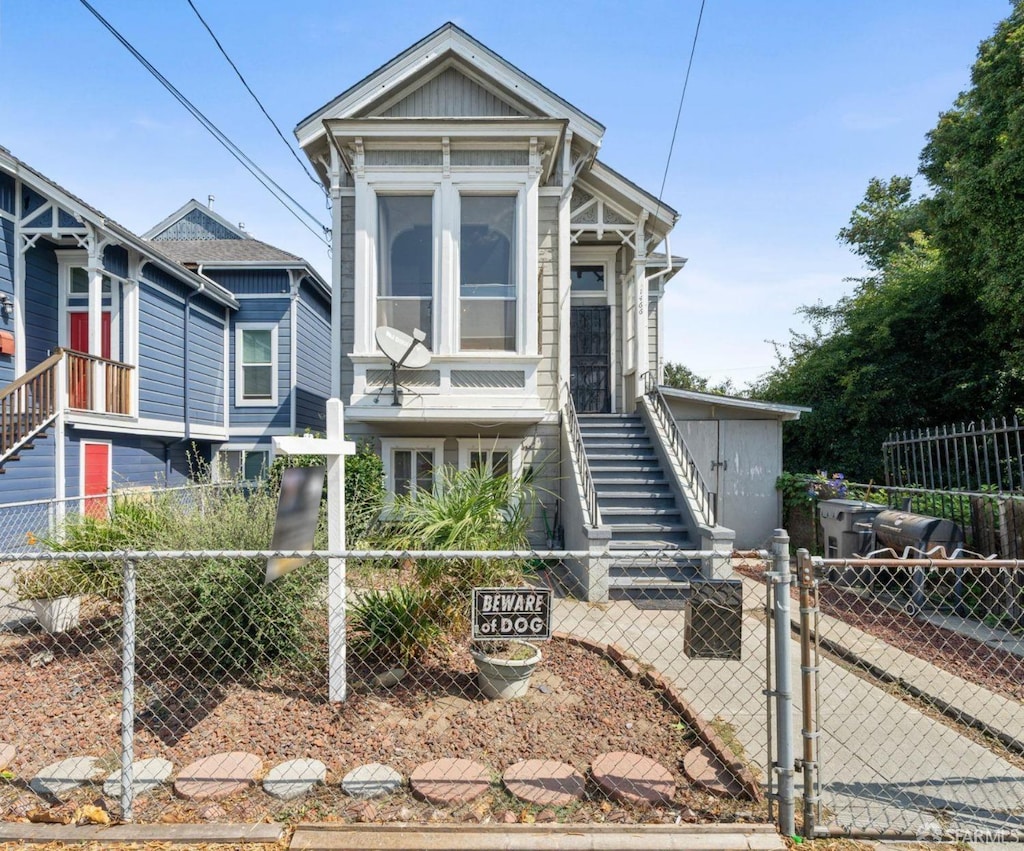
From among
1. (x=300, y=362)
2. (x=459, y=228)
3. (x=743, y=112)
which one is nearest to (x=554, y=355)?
(x=459, y=228)

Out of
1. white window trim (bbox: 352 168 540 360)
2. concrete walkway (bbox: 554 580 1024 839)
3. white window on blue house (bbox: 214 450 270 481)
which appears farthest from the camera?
white window on blue house (bbox: 214 450 270 481)

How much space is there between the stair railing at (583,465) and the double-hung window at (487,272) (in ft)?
4.21

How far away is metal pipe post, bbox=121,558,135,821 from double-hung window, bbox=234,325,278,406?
1244 centimetres

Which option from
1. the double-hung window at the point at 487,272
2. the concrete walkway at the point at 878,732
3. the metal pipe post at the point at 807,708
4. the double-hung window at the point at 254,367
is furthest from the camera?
the double-hung window at the point at 254,367

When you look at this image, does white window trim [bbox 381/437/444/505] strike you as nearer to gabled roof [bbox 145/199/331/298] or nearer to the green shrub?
the green shrub

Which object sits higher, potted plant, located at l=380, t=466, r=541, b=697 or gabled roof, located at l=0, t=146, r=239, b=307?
gabled roof, located at l=0, t=146, r=239, b=307

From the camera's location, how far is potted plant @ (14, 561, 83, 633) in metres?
4.95

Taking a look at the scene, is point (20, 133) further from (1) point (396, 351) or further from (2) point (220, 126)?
(1) point (396, 351)

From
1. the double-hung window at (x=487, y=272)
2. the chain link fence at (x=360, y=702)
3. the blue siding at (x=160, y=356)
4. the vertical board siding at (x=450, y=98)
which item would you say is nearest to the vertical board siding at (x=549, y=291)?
the double-hung window at (x=487, y=272)

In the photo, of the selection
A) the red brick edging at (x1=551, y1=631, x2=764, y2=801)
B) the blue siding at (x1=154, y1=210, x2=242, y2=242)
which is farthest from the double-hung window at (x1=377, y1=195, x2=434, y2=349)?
the blue siding at (x1=154, y1=210, x2=242, y2=242)

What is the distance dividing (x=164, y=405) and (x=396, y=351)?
7182mm

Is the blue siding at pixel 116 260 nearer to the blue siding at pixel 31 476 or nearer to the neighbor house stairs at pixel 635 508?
the blue siding at pixel 31 476

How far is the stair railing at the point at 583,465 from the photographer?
6.95 metres

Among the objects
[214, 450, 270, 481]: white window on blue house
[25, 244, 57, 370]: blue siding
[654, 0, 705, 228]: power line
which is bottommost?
[214, 450, 270, 481]: white window on blue house
